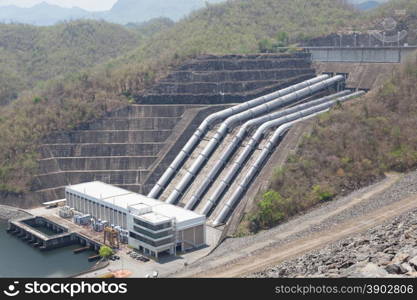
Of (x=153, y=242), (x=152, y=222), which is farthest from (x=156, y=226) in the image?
(x=153, y=242)

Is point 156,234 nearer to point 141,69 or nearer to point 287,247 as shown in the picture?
point 287,247

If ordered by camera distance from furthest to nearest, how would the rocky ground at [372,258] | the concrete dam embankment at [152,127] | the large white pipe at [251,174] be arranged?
1. the concrete dam embankment at [152,127]
2. the large white pipe at [251,174]
3. the rocky ground at [372,258]

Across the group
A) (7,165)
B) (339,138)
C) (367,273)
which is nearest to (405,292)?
(367,273)

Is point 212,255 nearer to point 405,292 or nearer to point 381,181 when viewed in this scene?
point 381,181

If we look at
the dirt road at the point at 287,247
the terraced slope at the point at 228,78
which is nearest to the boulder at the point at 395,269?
the dirt road at the point at 287,247

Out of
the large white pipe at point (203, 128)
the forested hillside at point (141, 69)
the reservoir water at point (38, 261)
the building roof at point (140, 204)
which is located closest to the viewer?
the reservoir water at point (38, 261)

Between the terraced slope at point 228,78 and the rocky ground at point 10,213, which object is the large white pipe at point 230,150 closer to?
the terraced slope at point 228,78

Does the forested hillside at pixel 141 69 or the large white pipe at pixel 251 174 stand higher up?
the forested hillside at pixel 141 69

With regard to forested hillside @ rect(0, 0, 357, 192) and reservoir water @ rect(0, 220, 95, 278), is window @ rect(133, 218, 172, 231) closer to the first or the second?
reservoir water @ rect(0, 220, 95, 278)
